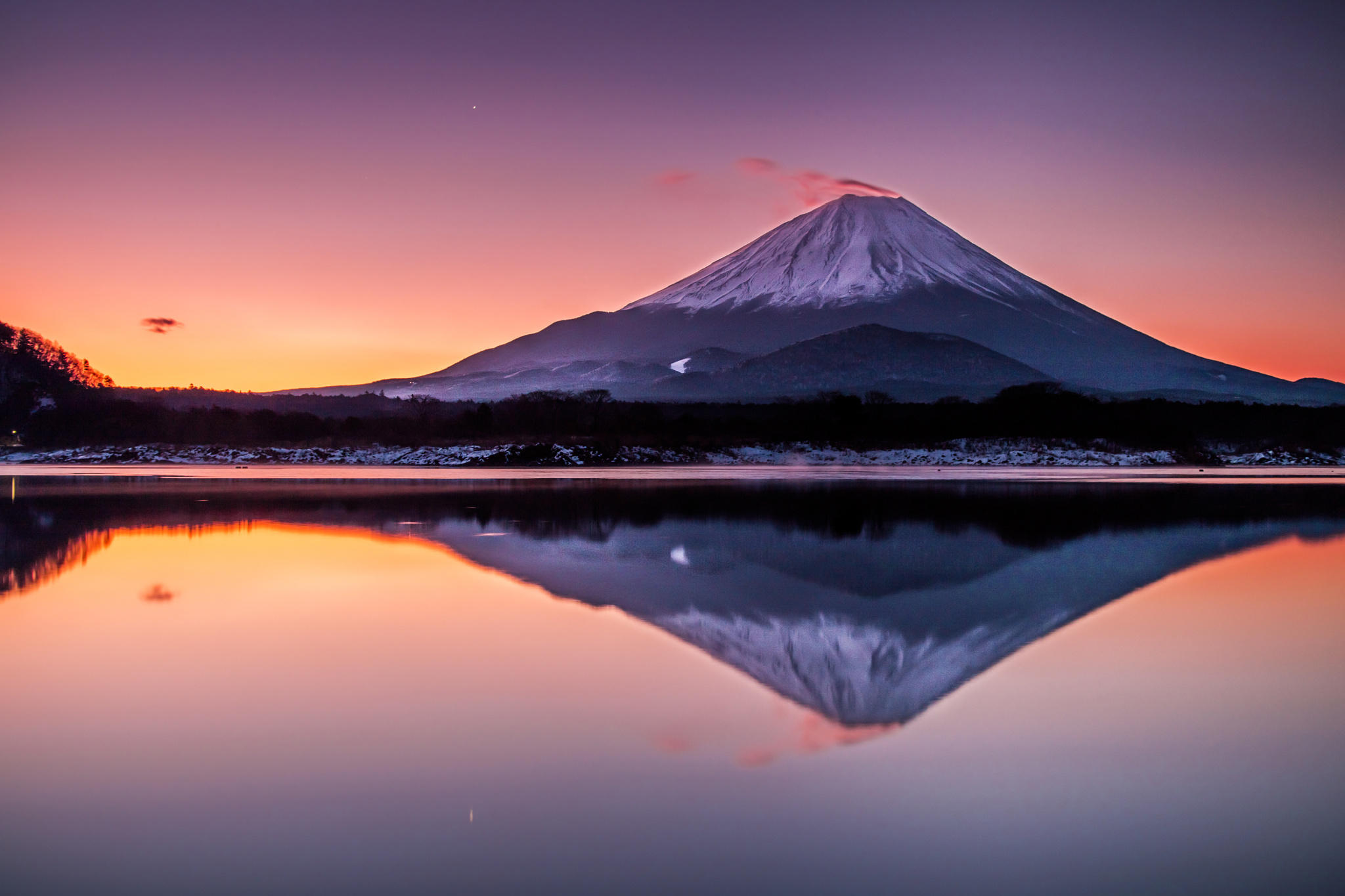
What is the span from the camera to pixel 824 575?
454 inches

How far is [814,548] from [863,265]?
17957 centimetres

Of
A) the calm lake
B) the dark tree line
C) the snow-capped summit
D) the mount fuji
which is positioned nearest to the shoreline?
the dark tree line

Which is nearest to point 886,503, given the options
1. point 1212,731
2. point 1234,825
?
point 1212,731

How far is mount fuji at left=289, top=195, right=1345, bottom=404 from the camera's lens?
155250mm

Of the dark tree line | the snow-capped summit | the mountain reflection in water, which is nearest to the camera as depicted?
the mountain reflection in water

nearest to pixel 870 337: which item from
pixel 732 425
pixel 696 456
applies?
pixel 732 425

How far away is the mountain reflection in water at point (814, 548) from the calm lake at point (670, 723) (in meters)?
0.08

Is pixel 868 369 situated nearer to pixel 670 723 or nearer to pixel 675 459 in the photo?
pixel 675 459

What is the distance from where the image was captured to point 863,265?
18738cm

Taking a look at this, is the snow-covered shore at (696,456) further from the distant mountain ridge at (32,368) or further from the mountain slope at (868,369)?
the mountain slope at (868,369)

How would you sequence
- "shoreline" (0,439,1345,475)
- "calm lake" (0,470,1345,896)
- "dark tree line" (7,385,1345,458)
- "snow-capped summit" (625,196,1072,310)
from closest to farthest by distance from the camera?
"calm lake" (0,470,1345,896), "shoreline" (0,439,1345,475), "dark tree line" (7,385,1345,458), "snow-capped summit" (625,196,1072,310)

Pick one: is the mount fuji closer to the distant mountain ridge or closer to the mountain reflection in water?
the distant mountain ridge

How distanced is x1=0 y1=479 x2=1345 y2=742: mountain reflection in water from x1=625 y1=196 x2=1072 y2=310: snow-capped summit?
517ft

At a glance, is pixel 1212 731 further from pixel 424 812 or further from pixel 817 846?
pixel 424 812
